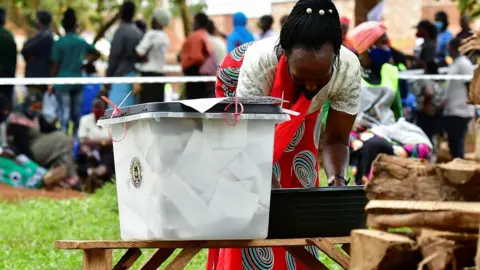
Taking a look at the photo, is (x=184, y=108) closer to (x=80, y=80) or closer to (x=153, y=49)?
(x=80, y=80)

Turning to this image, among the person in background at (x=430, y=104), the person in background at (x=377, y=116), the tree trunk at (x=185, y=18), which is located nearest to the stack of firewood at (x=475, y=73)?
the person in background at (x=377, y=116)

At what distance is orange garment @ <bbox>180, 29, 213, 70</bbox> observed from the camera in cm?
1504

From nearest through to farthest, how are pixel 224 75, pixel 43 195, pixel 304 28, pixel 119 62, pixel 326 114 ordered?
pixel 304 28 < pixel 224 75 < pixel 326 114 < pixel 43 195 < pixel 119 62

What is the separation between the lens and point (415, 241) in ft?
12.2

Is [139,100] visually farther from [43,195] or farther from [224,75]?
[224,75]

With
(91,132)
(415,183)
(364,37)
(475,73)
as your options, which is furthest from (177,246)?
(91,132)

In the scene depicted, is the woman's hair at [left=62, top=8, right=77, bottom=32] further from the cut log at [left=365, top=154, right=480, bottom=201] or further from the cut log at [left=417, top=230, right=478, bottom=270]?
the cut log at [left=417, top=230, right=478, bottom=270]

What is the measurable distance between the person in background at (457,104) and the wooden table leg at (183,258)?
10.2m

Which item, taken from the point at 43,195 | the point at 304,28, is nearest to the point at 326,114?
the point at 304,28

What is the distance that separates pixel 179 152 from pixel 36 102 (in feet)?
37.2

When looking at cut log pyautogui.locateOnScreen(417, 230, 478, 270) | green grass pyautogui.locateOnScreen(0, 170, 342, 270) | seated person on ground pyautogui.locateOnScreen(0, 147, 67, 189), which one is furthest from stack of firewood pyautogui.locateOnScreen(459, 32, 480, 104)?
seated person on ground pyautogui.locateOnScreen(0, 147, 67, 189)

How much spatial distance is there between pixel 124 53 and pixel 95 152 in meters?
1.50

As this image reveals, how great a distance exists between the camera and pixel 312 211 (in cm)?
468

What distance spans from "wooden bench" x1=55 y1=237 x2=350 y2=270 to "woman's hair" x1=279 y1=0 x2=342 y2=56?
0.84m
